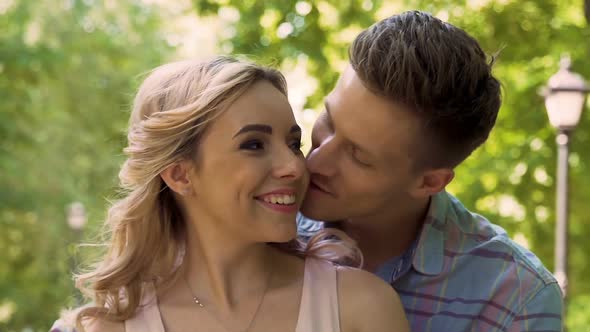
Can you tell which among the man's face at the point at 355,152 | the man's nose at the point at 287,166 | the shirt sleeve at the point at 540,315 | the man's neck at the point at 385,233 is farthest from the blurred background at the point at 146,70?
the shirt sleeve at the point at 540,315

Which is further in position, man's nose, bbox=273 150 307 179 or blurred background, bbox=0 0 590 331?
blurred background, bbox=0 0 590 331

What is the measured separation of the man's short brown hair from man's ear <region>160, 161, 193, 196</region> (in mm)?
672

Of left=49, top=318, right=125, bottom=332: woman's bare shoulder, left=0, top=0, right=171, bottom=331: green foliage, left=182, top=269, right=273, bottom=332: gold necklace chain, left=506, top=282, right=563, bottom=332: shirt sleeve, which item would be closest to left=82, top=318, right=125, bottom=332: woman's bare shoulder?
left=49, top=318, right=125, bottom=332: woman's bare shoulder

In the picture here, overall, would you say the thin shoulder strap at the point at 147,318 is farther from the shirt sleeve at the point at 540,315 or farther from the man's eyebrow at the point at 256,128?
the shirt sleeve at the point at 540,315

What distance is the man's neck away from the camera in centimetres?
318

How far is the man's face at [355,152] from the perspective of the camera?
9.80 ft

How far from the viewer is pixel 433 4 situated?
23.0 feet

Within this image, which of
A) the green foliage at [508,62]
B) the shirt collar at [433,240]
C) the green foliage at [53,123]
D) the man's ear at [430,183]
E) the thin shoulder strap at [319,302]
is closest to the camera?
the thin shoulder strap at [319,302]

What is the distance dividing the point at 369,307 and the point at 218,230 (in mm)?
505

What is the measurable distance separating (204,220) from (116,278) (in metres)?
0.35

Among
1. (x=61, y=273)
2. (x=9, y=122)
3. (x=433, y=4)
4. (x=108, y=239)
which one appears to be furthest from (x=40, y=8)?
(x=108, y=239)

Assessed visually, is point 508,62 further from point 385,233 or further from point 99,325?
point 99,325

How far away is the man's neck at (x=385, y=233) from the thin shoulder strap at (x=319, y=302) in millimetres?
351

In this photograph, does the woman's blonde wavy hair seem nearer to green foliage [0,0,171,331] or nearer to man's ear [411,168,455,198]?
man's ear [411,168,455,198]
